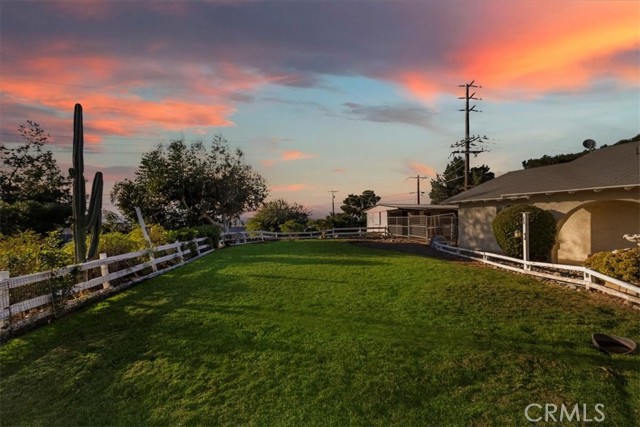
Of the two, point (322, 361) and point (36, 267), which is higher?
point (36, 267)

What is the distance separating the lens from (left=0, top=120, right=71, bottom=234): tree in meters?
28.4

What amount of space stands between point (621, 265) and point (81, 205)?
41.6 ft

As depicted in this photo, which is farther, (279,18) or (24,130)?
(24,130)

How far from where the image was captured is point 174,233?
16.3 meters

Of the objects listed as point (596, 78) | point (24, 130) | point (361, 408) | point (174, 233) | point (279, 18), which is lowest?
point (361, 408)

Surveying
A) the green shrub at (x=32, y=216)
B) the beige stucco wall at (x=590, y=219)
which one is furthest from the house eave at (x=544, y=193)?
the green shrub at (x=32, y=216)

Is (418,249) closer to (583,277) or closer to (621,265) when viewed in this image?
(583,277)

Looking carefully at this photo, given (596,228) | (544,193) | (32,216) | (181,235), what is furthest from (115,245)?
(32,216)

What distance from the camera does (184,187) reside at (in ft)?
106

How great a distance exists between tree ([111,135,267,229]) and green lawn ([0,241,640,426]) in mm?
25873

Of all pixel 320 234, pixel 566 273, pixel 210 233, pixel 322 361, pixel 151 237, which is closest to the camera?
pixel 322 361

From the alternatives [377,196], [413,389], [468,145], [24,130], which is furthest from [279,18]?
[377,196]

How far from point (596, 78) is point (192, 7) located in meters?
11.9

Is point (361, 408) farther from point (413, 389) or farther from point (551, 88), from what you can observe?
point (551, 88)
